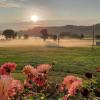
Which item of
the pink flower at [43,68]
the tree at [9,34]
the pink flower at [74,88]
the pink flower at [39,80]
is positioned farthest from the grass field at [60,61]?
the tree at [9,34]

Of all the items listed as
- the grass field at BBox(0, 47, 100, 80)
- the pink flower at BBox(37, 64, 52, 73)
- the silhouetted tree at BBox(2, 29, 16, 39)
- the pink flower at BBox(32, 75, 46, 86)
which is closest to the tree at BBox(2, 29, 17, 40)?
the silhouetted tree at BBox(2, 29, 16, 39)

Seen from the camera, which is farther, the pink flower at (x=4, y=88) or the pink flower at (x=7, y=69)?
the pink flower at (x=7, y=69)

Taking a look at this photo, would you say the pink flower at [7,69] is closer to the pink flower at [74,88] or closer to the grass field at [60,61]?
the pink flower at [74,88]

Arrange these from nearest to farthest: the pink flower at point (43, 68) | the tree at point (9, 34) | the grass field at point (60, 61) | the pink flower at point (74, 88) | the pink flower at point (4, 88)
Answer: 1. the pink flower at point (4, 88)
2. the pink flower at point (74, 88)
3. the pink flower at point (43, 68)
4. the grass field at point (60, 61)
5. the tree at point (9, 34)

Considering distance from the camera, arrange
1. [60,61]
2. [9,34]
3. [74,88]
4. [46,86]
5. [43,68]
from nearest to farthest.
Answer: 1. [74,88]
2. [43,68]
3. [46,86]
4. [60,61]
5. [9,34]

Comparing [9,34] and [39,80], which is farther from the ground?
[39,80]

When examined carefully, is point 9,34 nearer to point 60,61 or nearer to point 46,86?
point 60,61

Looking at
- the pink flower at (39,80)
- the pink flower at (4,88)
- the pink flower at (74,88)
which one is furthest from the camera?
the pink flower at (39,80)

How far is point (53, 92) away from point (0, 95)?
261 centimetres

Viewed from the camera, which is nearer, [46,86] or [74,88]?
[74,88]

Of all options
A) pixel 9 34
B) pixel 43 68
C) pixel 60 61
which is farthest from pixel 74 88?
pixel 9 34

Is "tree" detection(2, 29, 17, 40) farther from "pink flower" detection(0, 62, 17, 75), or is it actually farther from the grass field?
"pink flower" detection(0, 62, 17, 75)

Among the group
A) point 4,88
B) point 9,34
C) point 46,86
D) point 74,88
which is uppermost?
point 4,88

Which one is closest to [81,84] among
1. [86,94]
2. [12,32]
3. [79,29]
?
[86,94]
